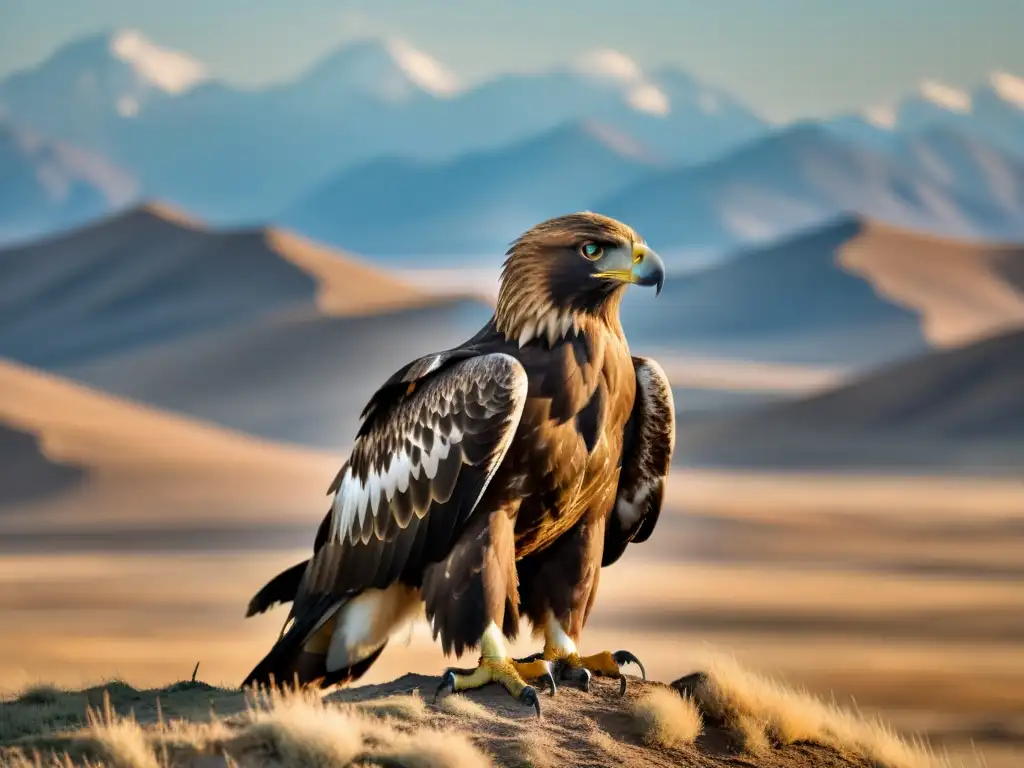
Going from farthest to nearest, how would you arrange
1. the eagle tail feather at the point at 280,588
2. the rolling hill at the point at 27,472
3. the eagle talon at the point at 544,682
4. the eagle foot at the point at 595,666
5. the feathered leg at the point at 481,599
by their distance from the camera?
1. the rolling hill at the point at 27,472
2. the eagle tail feather at the point at 280,588
3. the eagle foot at the point at 595,666
4. the eagle talon at the point at 544,682
5. the feathered leg at the point at 481,599

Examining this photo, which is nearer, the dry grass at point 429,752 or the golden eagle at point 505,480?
the dry grass at point 429,752

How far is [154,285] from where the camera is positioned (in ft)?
344

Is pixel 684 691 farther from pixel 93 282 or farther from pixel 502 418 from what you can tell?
pixel 93 282

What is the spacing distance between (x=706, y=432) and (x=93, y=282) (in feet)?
178

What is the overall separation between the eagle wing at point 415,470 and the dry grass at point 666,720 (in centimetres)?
165

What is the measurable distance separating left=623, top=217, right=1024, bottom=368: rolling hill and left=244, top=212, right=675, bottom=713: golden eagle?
95755mm

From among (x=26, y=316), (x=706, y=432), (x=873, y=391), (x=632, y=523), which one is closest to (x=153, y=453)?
(x=706, y=432)

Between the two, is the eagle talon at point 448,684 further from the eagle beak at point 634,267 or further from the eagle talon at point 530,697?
the eagle beak at point 634,267

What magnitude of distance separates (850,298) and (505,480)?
10547 cm

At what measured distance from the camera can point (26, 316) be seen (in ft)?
348

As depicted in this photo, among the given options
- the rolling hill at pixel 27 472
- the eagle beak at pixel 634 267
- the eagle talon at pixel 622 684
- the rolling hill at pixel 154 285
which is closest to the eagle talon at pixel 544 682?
the eagle talon at pixel 622 684

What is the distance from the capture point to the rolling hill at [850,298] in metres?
108

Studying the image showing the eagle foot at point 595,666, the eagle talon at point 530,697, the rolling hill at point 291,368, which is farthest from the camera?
the rolling hill at point 291,368

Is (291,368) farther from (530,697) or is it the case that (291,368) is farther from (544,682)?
(530,697)
